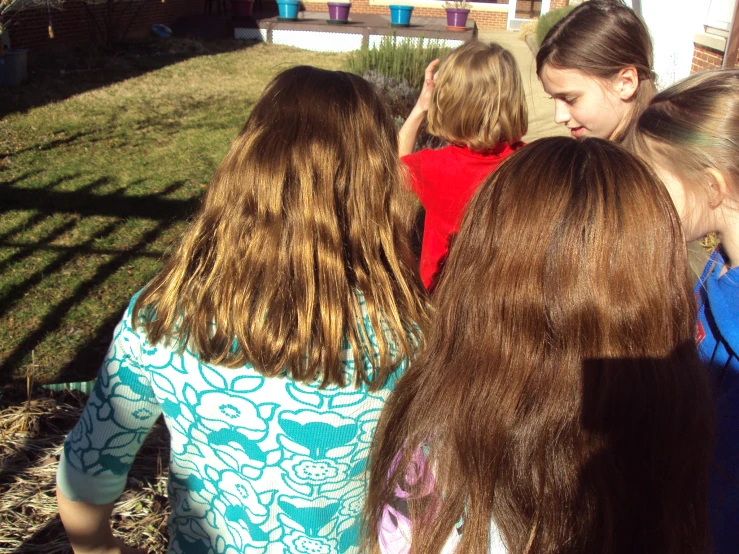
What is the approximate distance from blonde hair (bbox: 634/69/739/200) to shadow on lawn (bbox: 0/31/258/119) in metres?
7.02

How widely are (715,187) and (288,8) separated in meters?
18.0

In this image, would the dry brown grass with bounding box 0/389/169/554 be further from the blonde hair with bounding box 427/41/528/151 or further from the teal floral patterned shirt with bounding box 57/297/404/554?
the blonde hair with bounding box 427/41/528/151

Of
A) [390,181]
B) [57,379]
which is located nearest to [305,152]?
[390,181]

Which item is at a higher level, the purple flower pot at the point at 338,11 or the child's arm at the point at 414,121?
the purple flower pot at the point at 338,11

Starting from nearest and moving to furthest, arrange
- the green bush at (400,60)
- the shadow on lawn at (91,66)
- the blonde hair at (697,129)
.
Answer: the blonde hair at (697,129) → the green bush at (400,60) → the shadow on lawn at (91,66)

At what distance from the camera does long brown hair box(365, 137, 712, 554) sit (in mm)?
1017

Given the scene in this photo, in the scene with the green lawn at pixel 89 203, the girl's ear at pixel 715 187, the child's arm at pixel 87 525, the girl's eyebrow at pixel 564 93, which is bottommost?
the green lawn at pixel 89 203

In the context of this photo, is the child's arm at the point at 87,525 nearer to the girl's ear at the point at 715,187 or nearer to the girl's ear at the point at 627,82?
the girl's ear at the point at 715,187

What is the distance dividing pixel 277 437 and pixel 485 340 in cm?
43

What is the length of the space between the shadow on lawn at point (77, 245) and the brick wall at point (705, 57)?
5565 mm

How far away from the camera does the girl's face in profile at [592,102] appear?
7.91 ft

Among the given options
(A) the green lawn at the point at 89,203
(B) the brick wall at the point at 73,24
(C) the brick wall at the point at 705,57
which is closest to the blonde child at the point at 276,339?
(A) the green lawn at the point at 89,203

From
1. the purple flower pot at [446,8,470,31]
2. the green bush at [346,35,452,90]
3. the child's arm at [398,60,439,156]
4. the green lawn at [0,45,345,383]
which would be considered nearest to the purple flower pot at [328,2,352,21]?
the purple flower pot at [446,8,470,31]

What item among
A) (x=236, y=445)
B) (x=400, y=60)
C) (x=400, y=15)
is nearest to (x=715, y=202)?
(x=236, y=445)
